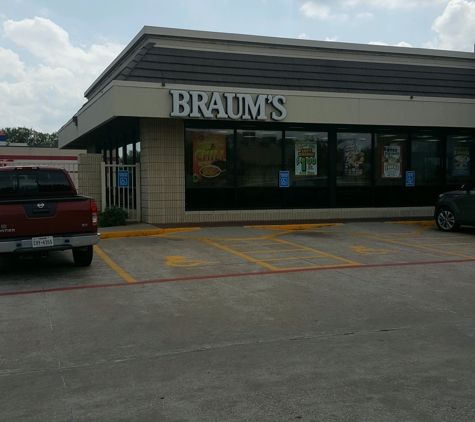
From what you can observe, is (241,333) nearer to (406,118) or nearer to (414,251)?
(414,251)

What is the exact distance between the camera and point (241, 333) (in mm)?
6281

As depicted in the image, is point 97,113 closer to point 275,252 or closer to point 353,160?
point 275,252

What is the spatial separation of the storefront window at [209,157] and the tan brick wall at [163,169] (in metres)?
0.37

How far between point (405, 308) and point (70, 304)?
451cm

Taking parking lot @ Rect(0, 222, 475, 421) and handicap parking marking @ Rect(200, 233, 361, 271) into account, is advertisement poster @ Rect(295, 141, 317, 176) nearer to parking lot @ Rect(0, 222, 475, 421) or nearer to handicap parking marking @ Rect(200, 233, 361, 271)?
handicap parking marking @ Rect(200, 233, 361, 271)

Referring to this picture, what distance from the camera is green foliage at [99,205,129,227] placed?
53.5ft

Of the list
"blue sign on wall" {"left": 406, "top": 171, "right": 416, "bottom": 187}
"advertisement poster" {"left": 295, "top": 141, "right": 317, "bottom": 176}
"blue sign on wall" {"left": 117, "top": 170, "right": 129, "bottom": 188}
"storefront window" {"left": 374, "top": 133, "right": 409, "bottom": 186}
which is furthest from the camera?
"blue sign on wall" {"left": 406, "top": 171, "right": 416, "bottom": 187}

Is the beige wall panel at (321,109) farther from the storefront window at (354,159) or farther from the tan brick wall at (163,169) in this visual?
the tan brick wall at (163,169)

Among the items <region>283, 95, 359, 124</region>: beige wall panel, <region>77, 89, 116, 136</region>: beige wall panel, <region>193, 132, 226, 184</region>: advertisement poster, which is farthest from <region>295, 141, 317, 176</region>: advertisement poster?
<region>77, 89, 116, 136</region>: beige wall panel

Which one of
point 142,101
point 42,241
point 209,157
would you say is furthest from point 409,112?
point 42,241

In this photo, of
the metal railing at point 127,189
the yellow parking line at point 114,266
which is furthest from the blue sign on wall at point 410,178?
the yellow parking line at point 114,266

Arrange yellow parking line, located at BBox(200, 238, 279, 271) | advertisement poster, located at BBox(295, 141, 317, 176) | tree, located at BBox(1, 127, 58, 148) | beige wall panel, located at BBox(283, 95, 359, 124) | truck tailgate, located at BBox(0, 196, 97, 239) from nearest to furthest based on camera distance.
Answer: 1. truck tailgate, located at BBox(0, 196, 97, 239)
2. yellow parking line, located at BBox(200, 238, 279, 271)
3. beige wall panel, located at BBox(283, 95, 359, 124)
4. advertisement poster, located at BBox(295, 141, 317, 176)
5. tree, located at BBox(1, 127, 58, 148)

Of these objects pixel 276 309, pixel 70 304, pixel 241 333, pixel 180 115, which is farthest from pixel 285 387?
pixel 180 115

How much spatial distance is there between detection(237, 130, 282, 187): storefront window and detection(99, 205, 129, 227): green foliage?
3894mm
